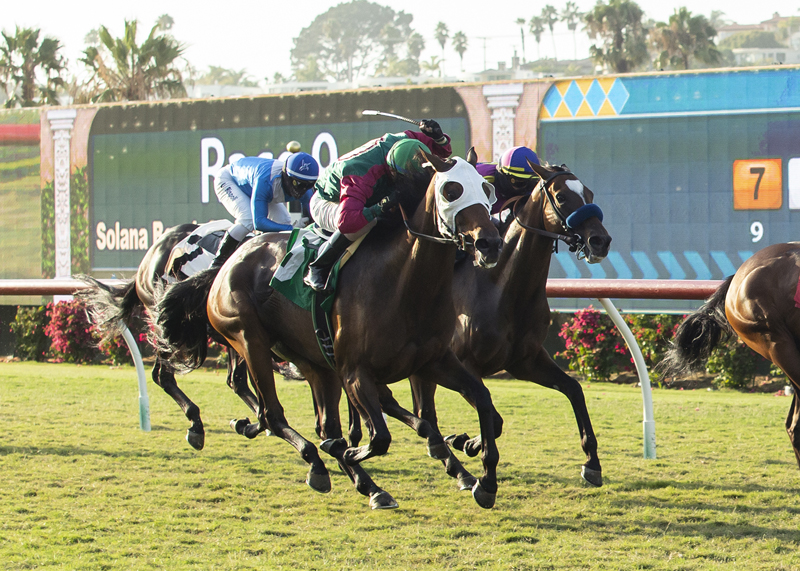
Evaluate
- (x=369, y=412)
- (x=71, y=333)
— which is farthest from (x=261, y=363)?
(x=71, y=333)

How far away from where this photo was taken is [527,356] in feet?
14.9

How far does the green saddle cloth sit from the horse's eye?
924 mm

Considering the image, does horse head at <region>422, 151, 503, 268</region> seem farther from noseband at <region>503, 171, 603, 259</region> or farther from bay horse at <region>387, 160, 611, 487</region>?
bay horse at <region>387, 160, 611, 487</region>

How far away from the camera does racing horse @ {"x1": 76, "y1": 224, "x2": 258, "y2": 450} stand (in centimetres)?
586

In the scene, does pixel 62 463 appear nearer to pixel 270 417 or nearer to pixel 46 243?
pixel 270 417

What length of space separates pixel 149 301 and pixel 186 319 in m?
1.10

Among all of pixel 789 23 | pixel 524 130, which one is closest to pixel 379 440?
pixel 524 130

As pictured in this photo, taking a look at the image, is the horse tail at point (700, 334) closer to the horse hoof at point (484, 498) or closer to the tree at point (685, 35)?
the horse hoof at point (484, 498)

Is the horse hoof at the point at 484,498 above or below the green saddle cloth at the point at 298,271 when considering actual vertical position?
below

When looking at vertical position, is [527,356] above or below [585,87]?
below

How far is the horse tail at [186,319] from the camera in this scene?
5035 mm

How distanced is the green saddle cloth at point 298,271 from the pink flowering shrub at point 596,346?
5.88 metres

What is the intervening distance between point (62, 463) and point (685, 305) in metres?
6.56

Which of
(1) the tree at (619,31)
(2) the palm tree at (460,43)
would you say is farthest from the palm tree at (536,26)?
(1) the tree at (619,31)
